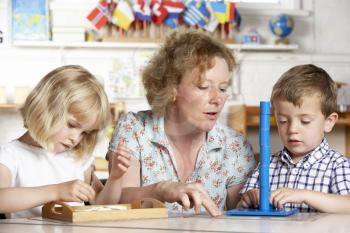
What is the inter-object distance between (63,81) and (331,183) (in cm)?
80

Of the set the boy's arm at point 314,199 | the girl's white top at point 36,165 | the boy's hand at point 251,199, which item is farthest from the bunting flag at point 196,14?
the boy's arm at point 314,199

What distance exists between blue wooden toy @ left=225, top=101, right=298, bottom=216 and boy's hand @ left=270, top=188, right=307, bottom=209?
0.8 inches

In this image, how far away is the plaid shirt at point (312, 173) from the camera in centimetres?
196

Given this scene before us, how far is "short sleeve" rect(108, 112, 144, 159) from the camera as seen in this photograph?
2.18 metres

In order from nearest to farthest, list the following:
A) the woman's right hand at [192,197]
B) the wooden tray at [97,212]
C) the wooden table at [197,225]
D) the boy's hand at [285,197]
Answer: the wooden table at [197,225], the wooden tray at [97,212], the woman's right hand at [192,197], the boy's hand at [285,197]

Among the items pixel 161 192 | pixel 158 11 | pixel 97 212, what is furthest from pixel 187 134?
pixel 158 11

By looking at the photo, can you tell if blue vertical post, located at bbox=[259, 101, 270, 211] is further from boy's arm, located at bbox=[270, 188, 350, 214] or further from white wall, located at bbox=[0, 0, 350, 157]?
white wall, located at bbox=[0, 0, 350, 157]

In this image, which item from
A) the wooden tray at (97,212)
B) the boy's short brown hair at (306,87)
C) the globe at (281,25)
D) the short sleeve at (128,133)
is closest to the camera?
the wooden tray at (97,212)

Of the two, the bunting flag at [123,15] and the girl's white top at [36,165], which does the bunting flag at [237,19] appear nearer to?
the bunting flag at [123,15]

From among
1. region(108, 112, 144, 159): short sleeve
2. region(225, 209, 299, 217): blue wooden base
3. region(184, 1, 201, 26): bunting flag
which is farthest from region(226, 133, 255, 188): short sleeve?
region(184, 1, 201, 26): bunting flag

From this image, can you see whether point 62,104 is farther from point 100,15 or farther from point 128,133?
point 100,15

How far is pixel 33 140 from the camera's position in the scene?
7.05 ft

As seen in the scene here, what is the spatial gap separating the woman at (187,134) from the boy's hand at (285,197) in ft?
1.41

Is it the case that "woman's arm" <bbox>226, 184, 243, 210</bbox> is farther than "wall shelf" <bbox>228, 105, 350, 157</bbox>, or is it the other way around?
"wall shelf" <bbox>228, 105, 350, 157</bbox>
